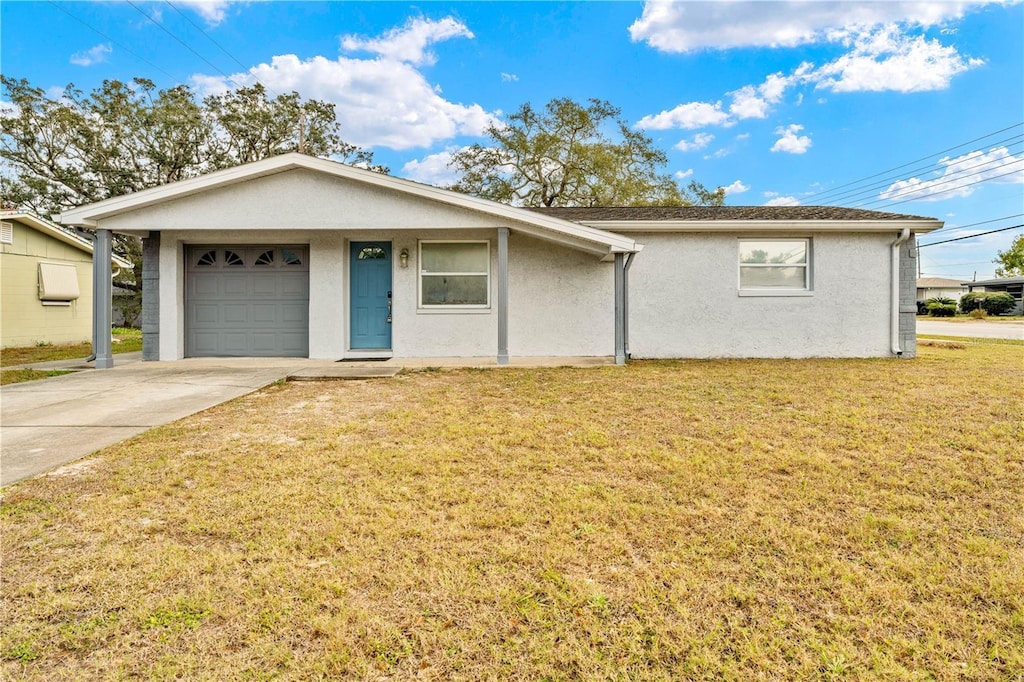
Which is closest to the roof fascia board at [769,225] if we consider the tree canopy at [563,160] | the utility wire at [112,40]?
the tree canopy at [563,160]

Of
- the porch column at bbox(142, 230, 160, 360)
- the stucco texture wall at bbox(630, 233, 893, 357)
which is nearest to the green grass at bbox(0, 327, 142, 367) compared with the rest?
the porch column at bbox(142, 230, 160, 360)

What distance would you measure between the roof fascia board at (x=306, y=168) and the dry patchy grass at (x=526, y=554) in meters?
4.64

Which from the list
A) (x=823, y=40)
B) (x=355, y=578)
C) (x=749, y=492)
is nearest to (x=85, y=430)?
(x=355, y=578)

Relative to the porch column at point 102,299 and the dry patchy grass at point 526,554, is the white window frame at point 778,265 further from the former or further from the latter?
the porch column at point 102,299

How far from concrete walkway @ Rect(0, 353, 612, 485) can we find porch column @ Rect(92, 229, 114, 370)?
0.85ft

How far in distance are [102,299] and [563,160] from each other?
18.3 meters

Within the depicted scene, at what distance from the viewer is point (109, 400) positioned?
5617mm

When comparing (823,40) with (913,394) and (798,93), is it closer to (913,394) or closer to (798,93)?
(798,93)

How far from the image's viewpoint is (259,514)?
270 cm

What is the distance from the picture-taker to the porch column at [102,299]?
27.0ft

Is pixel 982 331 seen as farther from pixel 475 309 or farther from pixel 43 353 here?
pixel 43 353

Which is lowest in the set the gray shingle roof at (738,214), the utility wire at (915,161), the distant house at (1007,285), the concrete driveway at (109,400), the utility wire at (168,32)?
the concrete driveway at (109,400)

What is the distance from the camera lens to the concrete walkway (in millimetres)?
3885

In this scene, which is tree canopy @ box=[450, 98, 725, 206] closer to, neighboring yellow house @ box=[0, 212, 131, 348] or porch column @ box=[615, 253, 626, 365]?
neighboring yellow house @ box=[0, 212, 131, 348]
